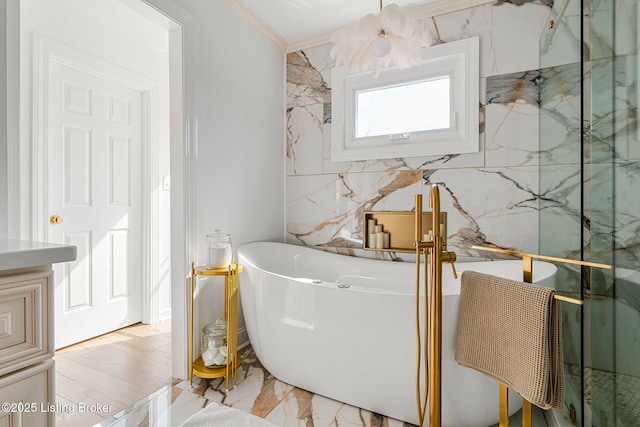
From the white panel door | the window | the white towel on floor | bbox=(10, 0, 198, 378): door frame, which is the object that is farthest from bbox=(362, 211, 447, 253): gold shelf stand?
the white panel door

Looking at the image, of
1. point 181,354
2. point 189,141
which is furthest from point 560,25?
point 181,354

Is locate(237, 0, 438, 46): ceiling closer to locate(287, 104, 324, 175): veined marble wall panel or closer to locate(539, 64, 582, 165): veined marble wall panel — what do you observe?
locate(287, 104, 324, 175): veined marble wall panel

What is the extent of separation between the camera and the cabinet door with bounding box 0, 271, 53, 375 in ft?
2.15

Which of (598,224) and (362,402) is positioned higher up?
(598,224)

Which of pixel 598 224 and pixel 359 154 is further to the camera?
pixel 359 154

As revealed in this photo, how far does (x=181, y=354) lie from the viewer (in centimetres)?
190

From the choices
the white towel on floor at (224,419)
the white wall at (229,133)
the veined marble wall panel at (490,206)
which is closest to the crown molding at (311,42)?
the white wall at (229,133)

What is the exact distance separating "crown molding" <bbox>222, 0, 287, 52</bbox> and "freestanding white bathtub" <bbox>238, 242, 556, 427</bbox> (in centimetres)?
173

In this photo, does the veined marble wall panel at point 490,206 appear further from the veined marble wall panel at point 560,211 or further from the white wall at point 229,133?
the white wall at point 229,133

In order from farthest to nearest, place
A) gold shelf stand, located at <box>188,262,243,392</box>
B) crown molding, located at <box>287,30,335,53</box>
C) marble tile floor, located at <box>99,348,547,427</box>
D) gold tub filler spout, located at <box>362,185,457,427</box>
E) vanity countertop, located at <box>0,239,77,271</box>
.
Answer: crown molding, located at <box>287,30,335,53</box> < gold shelf stand, located at <box>188,262,243,392</box> < marble tile floor, located at <box>99,348,547,427</box> < gold tub filler spout, located at <box>362,185,457,427</box> < vanity countertop, located at <box>0,239,77,271</box>

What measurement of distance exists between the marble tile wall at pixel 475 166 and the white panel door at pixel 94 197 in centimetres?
153

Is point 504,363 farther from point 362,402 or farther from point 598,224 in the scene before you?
point 362,402

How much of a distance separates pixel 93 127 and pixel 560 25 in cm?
304

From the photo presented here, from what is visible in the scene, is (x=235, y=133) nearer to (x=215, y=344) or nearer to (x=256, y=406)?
(x=215, y=344)
